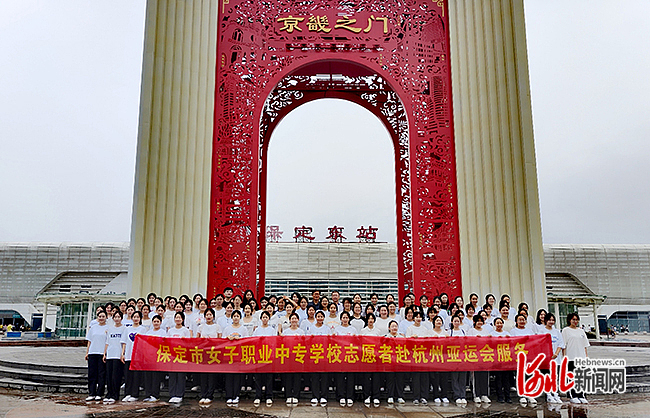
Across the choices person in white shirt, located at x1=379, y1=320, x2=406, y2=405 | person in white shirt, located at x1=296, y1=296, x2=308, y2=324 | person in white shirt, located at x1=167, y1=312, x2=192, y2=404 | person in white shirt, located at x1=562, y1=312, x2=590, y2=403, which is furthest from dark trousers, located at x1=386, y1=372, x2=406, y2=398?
person in white shirt, located at x1=167, y1=312, x2=192, y2=404

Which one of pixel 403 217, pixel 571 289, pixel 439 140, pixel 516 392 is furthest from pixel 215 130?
pixel 571 289

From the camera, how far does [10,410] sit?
17.4 feet

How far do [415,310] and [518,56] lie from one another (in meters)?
5.23

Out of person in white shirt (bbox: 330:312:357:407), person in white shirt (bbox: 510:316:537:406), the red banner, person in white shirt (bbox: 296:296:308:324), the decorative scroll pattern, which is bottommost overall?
person in white shirt (bbox: 330:312:357:407)

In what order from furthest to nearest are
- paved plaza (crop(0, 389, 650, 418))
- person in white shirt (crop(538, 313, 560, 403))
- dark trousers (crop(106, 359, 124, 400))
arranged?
person in white shirt (crop(538, 313, 560, 403)), dark trousers (crop(106, 359, 124, 400)), paved plaza (crop(0, 389, 650, 418))

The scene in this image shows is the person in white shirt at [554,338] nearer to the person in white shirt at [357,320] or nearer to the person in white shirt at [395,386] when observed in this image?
the person in white shirt at [395,386]

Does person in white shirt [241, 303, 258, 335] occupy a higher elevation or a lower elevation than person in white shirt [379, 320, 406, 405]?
higher

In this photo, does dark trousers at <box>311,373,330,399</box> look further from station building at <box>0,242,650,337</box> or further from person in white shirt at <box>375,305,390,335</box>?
station building at <box>0,242,650,337</box>

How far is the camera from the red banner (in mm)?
5602

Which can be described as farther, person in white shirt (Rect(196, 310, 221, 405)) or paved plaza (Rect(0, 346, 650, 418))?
person in white shirt (Rect(196, 310, 221, 405))

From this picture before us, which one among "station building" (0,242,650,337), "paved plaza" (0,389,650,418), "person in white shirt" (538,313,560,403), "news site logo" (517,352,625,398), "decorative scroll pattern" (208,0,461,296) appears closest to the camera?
"paved plaza" (0,389,650,418)

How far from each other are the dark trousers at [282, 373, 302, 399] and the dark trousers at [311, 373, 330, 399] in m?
0.16

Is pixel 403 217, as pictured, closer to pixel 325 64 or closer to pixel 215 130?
pixel 325 64

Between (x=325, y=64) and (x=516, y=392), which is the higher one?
(x=325, y=64)
